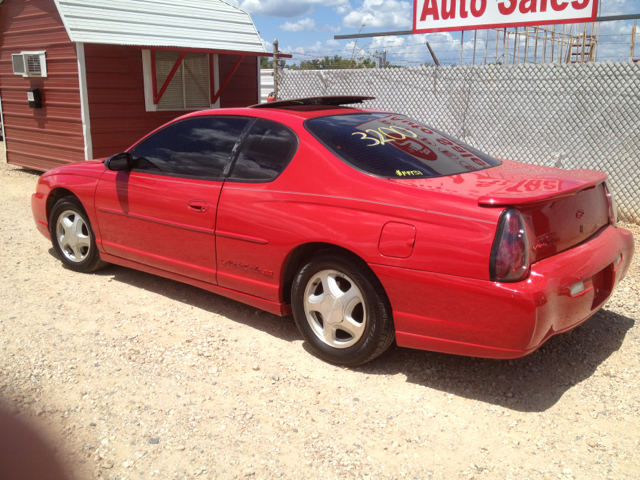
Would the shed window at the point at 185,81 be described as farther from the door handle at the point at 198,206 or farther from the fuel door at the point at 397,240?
the fuel door at the point at 397,240

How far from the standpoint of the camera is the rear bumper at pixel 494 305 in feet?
9.29

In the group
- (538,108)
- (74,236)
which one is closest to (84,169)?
(74,236)

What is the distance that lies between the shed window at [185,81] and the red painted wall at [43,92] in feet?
5.46

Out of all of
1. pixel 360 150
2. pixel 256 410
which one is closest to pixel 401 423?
pixel 256 410

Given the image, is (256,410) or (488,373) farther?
(488,373)

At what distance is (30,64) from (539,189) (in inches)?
420

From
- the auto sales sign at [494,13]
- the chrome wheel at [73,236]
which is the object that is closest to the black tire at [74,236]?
the chrome wheel at [73,236]

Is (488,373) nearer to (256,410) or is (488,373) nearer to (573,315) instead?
(573,315)

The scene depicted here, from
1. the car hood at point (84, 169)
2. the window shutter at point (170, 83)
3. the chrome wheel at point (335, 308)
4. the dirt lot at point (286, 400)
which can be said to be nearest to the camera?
the dirt lot at point (286, 400)

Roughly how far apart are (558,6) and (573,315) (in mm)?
9335

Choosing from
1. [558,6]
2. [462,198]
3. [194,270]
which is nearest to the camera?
[462,198]

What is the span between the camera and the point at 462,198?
3.01 m

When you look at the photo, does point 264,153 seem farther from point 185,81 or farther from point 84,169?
point 185,81

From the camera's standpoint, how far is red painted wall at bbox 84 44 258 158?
994 cm
